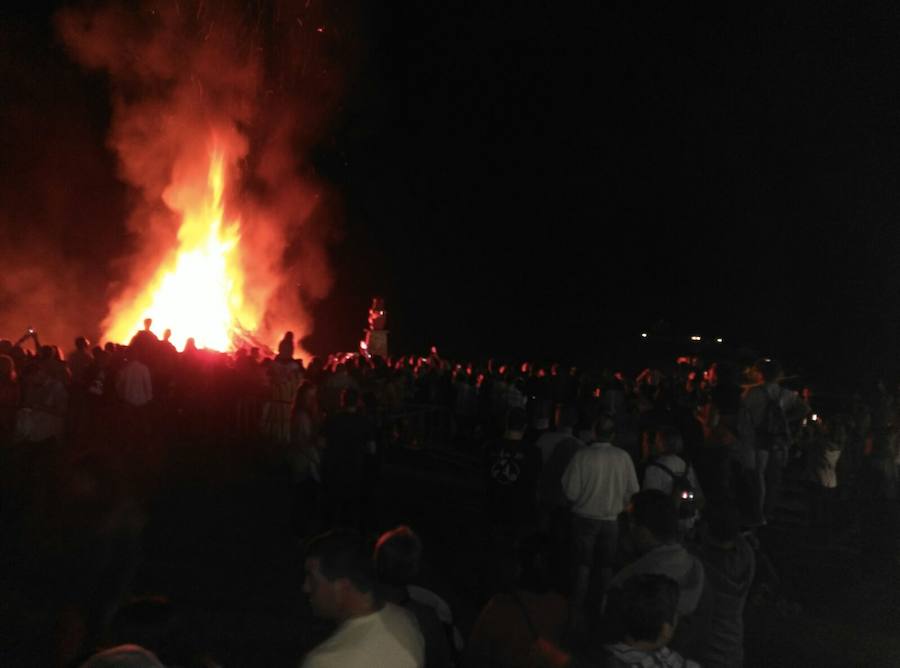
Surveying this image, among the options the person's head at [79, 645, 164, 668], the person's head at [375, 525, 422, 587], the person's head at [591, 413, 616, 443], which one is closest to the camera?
the person's head at [79, 645, 164, 668]

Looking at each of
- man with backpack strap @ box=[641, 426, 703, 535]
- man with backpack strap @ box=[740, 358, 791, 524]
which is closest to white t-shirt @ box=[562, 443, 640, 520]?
man with backpack strap @ box=[641, 426, 703, 535]

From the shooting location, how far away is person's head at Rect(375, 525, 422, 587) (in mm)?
3707

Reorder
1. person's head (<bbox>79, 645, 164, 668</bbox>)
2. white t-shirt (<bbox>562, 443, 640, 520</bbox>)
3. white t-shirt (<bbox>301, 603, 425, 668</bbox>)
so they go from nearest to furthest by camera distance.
→ 1. person's head (<bbox>79, 645, 164, 668</bbox>)
2. white t-shirt (<bbox>301, 603, 425, 668</bbox>)
3. white t-shirt (<bbox>562, 443, 640, 520</bbox>)

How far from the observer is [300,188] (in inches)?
1411

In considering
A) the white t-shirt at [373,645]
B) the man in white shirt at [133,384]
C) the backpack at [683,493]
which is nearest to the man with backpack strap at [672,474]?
the backpack at [683,493]

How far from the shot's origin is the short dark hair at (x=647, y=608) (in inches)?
123

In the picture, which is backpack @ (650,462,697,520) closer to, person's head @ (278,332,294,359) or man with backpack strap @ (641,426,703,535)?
man with backpack strap @ (641,426,703,535)

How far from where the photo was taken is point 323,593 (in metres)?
3.08

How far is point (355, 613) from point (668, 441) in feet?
13.4

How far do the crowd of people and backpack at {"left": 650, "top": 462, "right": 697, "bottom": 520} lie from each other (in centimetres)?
2

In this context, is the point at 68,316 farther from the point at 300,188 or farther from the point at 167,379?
the point at 167,379

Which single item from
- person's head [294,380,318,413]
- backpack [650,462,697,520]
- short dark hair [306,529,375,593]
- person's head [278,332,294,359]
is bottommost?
short dark hair [306,529,375,593]

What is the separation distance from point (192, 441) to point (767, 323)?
36.0 m

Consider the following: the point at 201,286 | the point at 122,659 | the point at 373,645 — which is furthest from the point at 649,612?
the point at 201,286
